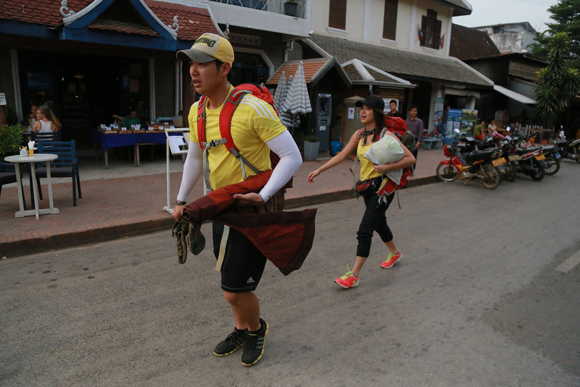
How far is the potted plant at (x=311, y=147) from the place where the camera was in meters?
12.3

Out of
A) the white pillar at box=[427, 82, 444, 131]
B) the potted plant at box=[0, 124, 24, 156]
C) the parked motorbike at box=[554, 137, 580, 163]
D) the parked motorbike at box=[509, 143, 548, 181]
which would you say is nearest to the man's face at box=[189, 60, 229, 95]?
the potted plant at box=[0, 124, 24, 156]

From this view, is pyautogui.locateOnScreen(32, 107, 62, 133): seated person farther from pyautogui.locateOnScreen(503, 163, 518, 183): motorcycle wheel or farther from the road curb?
pyautogui.locateOnScreen(503, 163, 518, 183): motorcycle wheel

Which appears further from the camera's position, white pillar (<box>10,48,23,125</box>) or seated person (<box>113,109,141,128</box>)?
seated person (<box>113,109,141,128</box>)

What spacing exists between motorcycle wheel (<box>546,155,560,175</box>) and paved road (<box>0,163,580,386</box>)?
25.8 ft

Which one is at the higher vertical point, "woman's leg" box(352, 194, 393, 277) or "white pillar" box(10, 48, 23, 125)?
"white pillar" box(10, 48, 23, 125)

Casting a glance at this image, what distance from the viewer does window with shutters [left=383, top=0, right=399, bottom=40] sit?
18.4 metres

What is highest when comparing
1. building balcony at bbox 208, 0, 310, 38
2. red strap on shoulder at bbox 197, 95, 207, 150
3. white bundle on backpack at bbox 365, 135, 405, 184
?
building balcony at bbox 208, 0, 310, 38

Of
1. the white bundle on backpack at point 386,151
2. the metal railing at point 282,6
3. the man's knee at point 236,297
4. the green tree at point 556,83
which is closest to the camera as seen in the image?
the man's knee at point 236,297

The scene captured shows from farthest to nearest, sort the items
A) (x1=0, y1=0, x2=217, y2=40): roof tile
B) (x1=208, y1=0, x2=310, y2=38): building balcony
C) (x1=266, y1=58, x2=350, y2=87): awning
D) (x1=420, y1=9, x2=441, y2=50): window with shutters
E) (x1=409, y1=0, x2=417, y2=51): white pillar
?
1. (x1=420, y1=9, x2=441, y2=50): window with shutters
2. (x1=409, y1=0, x2=417, y2=51): white pillar
3. (x1=266, y1=58, x2=350, y2=87): awning
4. (x1=208, y1=0, x2=310, y2=38): building balcony
5. (x1=0, y1=0, x2=217, y2=40): roof tile

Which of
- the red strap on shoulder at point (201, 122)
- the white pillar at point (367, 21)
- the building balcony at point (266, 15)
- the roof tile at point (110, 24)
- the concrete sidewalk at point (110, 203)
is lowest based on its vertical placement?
the concrete sidewalk at point (110, 203)

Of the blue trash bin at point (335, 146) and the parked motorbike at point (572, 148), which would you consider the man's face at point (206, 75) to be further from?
the parked motorbike at point (572, 148)

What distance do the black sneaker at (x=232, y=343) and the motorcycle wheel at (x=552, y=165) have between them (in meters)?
12.4

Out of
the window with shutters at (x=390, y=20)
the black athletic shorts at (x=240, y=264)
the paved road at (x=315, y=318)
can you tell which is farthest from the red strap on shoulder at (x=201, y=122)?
the window with shutters at (x=390, y=20)

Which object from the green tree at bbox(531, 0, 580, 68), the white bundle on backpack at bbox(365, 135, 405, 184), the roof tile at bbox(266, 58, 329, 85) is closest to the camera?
the white bundle on backpack at bbox(365, 135, 405, 184)
